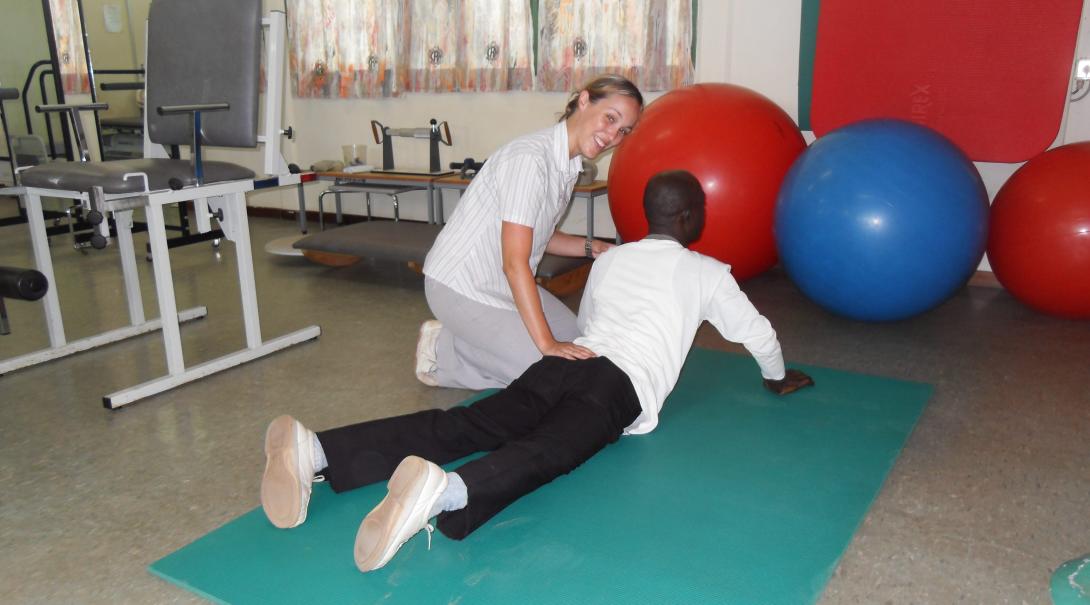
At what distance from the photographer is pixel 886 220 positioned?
9.80 ft

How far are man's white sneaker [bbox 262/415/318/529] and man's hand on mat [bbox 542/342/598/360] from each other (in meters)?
0.62

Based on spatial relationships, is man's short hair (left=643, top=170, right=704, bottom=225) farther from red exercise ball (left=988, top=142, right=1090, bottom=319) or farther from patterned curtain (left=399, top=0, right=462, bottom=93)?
patterned curtain (left=399, top=0, right=462, bottom=93)

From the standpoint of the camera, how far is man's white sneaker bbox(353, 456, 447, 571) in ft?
4.93

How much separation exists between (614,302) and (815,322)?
1.72m

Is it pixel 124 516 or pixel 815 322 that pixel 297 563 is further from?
pixel 815 322

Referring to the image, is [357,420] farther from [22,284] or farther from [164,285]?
[22,284]

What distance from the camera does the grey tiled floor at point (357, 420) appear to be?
5.42 feet

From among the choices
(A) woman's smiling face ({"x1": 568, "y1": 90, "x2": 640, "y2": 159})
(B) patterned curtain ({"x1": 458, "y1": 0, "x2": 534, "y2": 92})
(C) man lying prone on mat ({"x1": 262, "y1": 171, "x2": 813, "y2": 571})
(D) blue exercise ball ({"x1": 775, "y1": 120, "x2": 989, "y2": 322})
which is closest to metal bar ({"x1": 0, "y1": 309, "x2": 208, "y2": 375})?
(C) man lying prone on mat ({"x1": 262, "y1": 171, "x2": 813, "y2": 571})

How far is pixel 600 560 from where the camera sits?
160 centimetres

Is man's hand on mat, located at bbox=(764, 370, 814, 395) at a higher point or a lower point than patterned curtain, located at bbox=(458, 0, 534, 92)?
lower

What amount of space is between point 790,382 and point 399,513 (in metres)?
1.39

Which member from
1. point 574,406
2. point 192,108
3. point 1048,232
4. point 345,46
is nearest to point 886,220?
point 1048,232

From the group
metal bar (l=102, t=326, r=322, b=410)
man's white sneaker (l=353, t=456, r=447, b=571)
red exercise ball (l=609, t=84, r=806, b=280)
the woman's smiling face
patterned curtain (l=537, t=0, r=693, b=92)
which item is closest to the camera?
man's white sneaker (l=353, t=456, r=447, b=571)

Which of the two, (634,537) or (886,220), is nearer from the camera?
(634,537)
